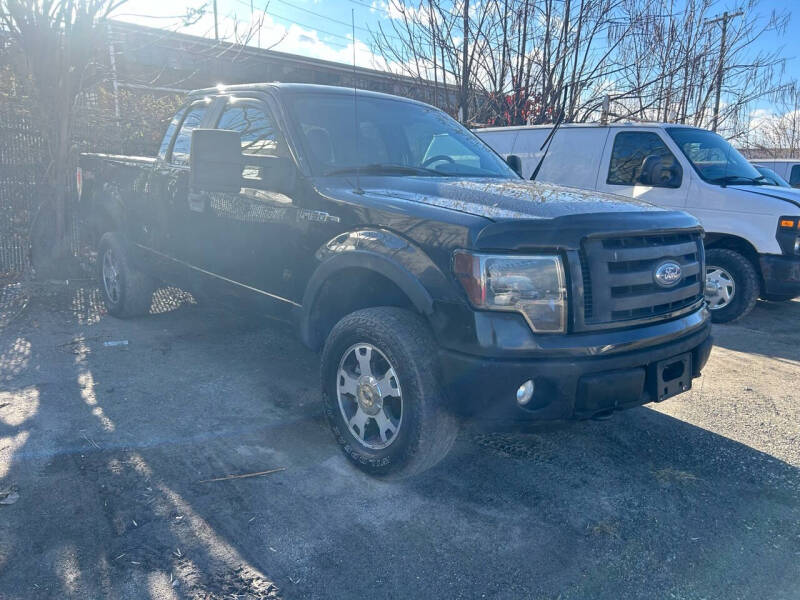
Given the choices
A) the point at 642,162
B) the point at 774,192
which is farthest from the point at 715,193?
the point at 642,162

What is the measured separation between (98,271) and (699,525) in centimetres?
554

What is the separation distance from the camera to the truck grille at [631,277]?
2713 mm

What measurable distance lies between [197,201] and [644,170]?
15.0 feet

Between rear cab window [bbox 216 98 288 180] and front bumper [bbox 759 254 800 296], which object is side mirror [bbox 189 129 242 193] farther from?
front bumper [bbox 759 254 800 296]

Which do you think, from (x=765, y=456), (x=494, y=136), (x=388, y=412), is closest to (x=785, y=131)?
(x=494, y=136)

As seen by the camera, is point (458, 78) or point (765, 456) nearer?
point (765, 456)

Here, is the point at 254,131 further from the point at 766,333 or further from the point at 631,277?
the point at 766,333

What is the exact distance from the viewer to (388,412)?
3025 mm

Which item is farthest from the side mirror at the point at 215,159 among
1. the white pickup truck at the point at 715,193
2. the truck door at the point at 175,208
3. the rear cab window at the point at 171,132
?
the white pickup truck at the point at 715,193

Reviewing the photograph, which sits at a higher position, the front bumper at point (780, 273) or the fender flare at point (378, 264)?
the fender flare at point (378, 264)

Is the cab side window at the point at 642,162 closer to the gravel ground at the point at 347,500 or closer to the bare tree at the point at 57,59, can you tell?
the gravel ground at the point at 347,500

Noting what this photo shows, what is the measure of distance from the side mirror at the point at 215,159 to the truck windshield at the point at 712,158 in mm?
5101

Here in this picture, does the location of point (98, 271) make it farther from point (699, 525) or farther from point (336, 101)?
point (699, 525)

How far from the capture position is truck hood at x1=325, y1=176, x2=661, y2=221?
2865 mm
